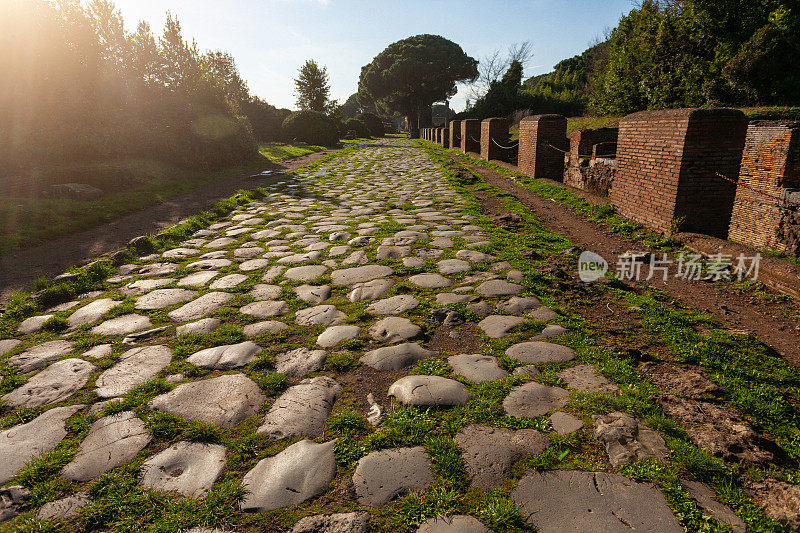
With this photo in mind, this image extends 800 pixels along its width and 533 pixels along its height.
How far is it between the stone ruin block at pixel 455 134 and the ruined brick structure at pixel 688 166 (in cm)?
1835

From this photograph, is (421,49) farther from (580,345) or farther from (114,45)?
(580,345)

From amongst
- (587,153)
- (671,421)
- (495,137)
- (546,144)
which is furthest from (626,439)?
(495,137)

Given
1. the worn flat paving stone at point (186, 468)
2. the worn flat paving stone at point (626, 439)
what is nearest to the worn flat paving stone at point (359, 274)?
the worn flat paving stone at point (186, 468)

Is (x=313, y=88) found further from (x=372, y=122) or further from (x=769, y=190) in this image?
(x=769, y=190)

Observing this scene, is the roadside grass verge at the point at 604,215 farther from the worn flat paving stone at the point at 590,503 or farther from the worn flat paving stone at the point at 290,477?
the worn flat paving stone at the point at 290,477

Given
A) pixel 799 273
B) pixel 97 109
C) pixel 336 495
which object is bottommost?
pixel 336 495

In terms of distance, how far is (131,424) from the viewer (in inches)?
82.0

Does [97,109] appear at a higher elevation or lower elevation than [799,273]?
higher

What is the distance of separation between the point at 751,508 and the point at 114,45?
862 inches

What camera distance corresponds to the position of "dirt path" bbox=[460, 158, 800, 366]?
300 cm

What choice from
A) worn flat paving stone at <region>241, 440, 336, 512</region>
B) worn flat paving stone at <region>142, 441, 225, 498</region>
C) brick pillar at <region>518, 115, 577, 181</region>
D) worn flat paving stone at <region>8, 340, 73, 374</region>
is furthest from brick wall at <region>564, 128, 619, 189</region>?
worn flat paving stone at <region>8, 340, 73, 374</region>

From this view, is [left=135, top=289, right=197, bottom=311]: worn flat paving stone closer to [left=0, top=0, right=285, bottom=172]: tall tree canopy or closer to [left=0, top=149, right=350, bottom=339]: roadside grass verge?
[left=0, top=149, right=350, bottom=339]: roadside grass verge

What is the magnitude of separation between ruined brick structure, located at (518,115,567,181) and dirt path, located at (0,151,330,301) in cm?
782

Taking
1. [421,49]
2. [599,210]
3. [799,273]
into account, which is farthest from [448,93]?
[799,273]
